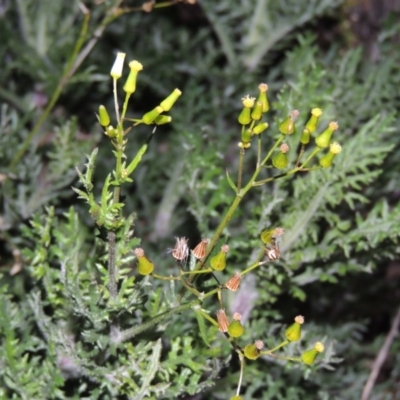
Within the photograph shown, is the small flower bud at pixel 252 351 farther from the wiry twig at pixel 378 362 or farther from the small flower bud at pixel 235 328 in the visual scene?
the wiry twig at pixel 378 362

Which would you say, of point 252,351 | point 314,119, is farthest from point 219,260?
point 314,119

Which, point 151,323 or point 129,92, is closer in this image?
point 129,92

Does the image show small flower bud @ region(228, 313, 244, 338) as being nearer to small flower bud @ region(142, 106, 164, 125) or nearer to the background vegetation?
the background vegetation

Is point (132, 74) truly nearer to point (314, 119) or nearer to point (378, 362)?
point (314, 119)

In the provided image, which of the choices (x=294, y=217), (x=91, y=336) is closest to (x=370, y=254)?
(x=294, y=217)

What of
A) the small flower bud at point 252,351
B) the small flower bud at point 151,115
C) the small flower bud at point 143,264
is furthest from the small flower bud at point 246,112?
the small flower bud at point 252,351
